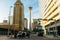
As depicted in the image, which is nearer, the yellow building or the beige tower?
the yellow building

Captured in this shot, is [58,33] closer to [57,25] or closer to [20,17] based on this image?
[57,25]

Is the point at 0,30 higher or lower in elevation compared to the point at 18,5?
lower

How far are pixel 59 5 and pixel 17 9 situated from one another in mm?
115916

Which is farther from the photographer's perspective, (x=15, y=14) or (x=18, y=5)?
(x=18, y=5)

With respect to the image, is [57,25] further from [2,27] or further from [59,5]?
[2,27]

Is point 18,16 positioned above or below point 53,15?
above

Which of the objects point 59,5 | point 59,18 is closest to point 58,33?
point 59,18

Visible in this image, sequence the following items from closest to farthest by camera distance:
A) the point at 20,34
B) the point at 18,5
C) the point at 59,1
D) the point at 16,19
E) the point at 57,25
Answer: the point at 20,34 < the point at 59,1 < the point at 57,25 < the point at 16,19 < the point at 18,5

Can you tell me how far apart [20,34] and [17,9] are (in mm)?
123349

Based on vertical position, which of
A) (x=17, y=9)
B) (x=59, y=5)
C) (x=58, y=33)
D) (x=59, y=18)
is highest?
(x=17, y=9)

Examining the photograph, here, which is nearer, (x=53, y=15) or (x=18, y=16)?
(x=53, y=15)

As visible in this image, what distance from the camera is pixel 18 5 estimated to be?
178750 mm

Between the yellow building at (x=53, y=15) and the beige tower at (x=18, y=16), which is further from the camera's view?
the beige tower at (x=18, y=16)

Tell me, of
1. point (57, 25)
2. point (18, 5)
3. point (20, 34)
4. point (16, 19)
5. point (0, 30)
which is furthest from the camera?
point (18, 5)
